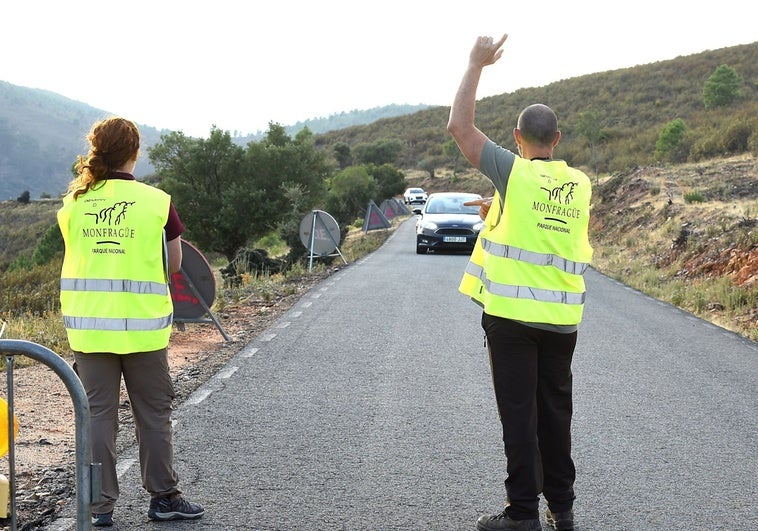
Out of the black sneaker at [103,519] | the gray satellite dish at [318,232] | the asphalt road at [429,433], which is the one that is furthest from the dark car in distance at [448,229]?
the black sneaker at [103,519]

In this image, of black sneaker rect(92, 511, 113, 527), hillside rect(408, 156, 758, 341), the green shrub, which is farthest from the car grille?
black sneaker rect(92, 511, 113, 527)

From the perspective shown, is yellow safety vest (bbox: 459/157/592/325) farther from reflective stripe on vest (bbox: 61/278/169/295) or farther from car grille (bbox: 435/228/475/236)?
car grille (bbox: 435/228/475/236)

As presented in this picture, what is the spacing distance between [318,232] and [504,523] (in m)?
14.9

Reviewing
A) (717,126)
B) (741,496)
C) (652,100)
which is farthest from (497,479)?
(652,100)

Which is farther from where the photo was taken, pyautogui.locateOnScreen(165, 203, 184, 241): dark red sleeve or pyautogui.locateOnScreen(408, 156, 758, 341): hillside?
pyautogui.locateOnScreen(408, 156, 758, 341): hillside

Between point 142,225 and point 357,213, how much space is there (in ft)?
173

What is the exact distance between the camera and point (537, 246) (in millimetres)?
4250

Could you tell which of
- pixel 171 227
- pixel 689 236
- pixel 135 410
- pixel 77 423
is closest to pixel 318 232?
pixel 689 236

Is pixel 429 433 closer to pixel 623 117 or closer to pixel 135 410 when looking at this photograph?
pixel 135 410

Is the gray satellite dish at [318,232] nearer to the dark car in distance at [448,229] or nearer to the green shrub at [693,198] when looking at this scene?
the dark car in distance at [448,229]

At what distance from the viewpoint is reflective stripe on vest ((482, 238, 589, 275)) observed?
4250 millimetres

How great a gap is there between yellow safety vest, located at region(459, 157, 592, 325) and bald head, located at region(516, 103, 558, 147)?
111 millimetres

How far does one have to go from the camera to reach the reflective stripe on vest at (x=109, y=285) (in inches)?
173

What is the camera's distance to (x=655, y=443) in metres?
6.10
